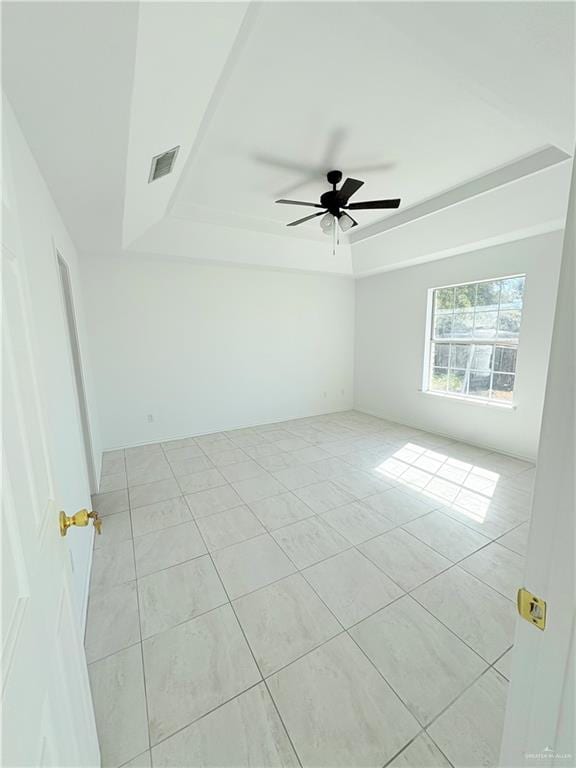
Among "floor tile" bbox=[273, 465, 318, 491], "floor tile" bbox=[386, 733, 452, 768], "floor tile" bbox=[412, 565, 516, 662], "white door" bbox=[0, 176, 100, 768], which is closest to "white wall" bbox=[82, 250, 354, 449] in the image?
"floor tile" bbox=[273, 465, 318, 491]

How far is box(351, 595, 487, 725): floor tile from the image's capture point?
1.29 m

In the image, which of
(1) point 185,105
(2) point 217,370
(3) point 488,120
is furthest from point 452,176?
(2) point 217,370

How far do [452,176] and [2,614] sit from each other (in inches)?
141

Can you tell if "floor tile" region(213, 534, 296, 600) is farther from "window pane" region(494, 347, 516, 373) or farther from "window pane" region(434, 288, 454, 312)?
"window pane" region(434, 288, 454, 312)

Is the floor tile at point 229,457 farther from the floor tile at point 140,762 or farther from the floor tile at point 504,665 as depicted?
the floor tile at point 504,665

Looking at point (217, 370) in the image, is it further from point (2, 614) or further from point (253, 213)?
point (2, 614)

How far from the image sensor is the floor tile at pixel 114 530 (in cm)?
227

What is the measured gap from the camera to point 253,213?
3369 mm

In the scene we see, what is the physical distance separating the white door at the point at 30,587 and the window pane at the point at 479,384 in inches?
170

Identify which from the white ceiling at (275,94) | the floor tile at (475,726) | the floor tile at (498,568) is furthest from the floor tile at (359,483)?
the white ceiling at (275,94)

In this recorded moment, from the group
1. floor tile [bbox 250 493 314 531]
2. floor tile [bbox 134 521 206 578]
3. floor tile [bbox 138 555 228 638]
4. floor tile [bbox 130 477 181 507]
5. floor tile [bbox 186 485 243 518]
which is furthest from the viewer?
floor tile [bbox 130 477 181 507]

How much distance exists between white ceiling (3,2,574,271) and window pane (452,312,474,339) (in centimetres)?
158

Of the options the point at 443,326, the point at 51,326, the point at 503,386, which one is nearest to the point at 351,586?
the point at 51,326

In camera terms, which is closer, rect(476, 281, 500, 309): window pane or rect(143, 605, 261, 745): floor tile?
rect(143, 605, 261, 745): floor tile
